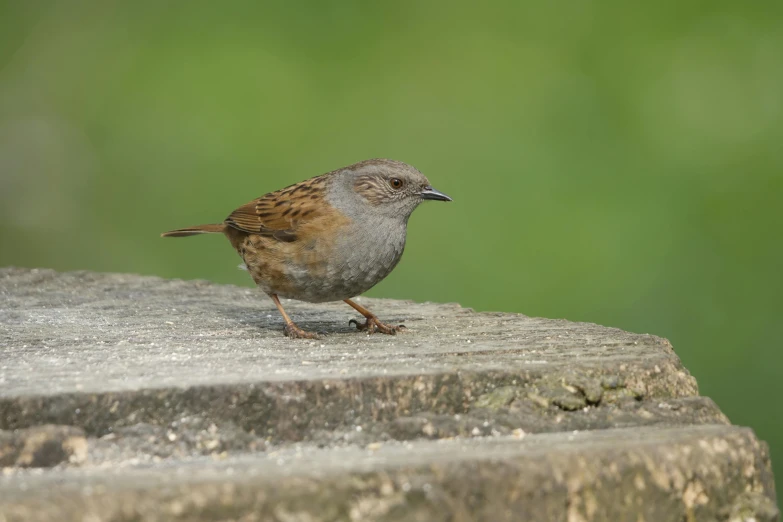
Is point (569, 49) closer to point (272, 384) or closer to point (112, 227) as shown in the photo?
point (112, 227)

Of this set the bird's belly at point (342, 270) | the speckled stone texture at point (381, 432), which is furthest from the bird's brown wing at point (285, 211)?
the speckled stone texture at point (381, 432)

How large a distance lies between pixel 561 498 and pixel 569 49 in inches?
231

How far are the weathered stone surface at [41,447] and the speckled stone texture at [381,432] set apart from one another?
0.02 m

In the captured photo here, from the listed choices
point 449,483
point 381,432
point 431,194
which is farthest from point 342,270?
point 449,483

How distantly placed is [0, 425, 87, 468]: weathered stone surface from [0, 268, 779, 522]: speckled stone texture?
0.7 inches

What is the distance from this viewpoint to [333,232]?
4.44 metres

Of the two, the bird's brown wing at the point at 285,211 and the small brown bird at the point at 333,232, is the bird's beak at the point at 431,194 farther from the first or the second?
the bird's brown wing at the point at 285,211

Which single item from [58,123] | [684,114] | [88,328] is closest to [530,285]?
[684,114]

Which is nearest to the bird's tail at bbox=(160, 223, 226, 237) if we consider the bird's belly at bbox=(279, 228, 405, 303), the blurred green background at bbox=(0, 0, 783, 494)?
the bird's belly at bbox=(279, 228, 405, 303)

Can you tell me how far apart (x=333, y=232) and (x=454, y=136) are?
10.5 feet

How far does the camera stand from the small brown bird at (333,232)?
14.3ft

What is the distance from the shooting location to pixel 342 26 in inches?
301

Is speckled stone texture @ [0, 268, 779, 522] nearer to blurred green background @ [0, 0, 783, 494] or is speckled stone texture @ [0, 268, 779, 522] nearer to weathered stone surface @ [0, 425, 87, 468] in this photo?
weathered stone surface @ [0, 425, 87, 468]

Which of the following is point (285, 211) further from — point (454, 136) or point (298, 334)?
point (454, 136)
